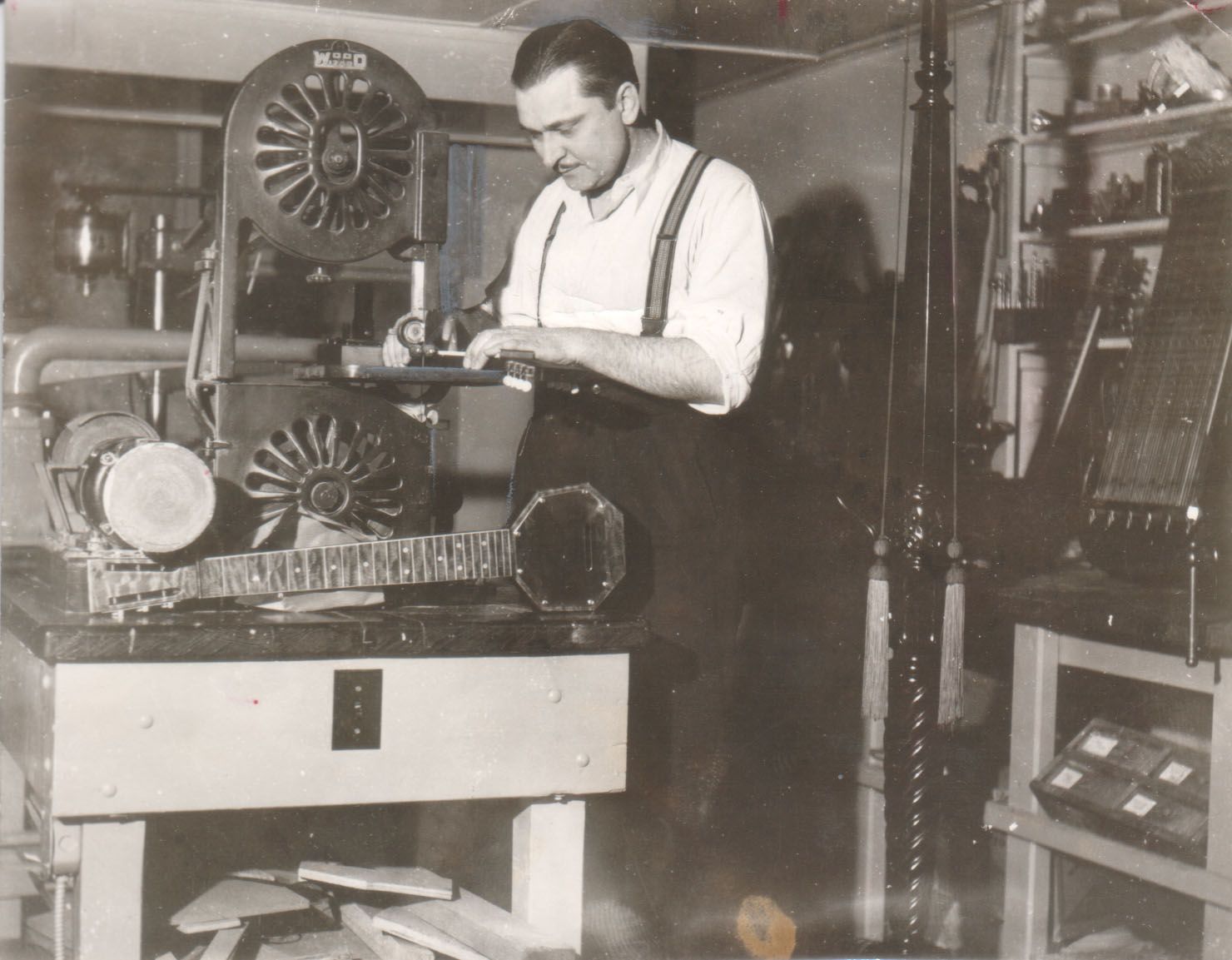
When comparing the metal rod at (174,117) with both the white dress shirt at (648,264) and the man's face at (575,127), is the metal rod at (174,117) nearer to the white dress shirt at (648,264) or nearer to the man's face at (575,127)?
the white dress shirt at (648,264)

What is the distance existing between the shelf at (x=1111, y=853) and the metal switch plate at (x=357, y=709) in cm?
140

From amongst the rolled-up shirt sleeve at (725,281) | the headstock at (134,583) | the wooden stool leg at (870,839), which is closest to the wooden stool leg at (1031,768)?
the wooden stool leg at (870,839)

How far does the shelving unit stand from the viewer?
9.94 feet

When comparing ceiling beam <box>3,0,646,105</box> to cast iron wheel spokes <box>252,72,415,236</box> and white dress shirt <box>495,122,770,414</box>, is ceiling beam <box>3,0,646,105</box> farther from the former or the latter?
cast iron wheel spokes <box>252,72,415,236</box>

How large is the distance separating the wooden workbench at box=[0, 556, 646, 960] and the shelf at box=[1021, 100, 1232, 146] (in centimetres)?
200

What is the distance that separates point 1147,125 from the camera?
296 cm

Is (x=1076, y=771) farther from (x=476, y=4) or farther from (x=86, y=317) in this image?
(x=86, y=317)

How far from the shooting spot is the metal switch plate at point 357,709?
1553 millimetres

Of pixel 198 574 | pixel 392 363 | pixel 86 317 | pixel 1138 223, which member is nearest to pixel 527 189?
pixel 392 363

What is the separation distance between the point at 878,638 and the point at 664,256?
82 centimetres

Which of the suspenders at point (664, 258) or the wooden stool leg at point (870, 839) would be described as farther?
the wooden stool leg at point (870, 839)

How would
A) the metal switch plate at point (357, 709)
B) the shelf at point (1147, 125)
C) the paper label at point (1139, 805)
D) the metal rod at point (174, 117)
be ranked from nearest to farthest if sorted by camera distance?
the metal switch plate at point (357, 709), the paper label at point (1139, 805), the shelf at point (1147, 125), the metal rod at point (174, 117)

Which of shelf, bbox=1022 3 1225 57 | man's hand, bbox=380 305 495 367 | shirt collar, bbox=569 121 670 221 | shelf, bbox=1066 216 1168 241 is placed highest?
shelf, bbox=1022 3 1225 57

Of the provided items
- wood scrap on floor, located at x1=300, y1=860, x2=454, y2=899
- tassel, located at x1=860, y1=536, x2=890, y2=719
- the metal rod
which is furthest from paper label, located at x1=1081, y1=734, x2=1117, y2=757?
the metal rod
